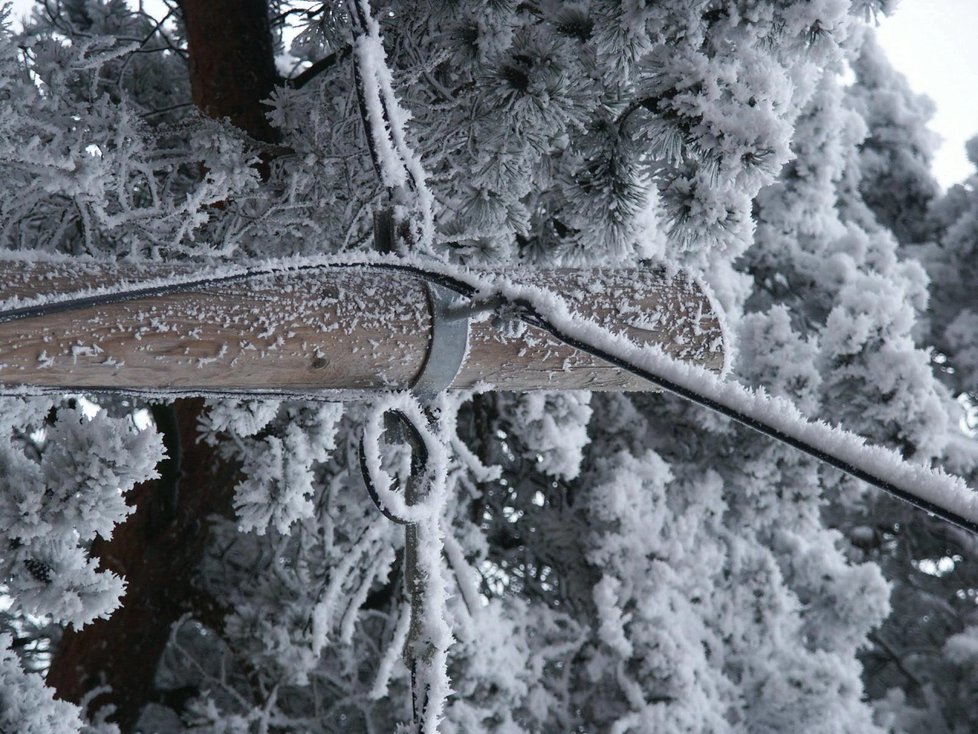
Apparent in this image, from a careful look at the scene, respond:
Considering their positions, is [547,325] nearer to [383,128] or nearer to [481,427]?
[383,128]

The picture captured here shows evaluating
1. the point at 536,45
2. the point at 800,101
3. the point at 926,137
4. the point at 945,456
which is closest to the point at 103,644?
the point at 536,45

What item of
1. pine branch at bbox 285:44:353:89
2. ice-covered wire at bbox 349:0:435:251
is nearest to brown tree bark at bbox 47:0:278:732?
pine branch at bbox 285:44:353:89

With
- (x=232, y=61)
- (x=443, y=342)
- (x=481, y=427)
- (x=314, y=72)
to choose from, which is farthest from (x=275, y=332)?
(x=481, y=427)

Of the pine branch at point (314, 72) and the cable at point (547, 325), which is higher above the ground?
the pine branch at point (314, 72)

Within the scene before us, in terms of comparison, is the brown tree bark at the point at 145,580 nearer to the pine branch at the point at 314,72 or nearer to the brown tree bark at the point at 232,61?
the brown tree bark at the point at 232,61

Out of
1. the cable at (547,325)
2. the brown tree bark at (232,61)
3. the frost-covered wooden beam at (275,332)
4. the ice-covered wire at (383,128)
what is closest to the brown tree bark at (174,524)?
the brown tree bark at (232,61)

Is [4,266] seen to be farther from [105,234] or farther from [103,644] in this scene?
[103,644]
